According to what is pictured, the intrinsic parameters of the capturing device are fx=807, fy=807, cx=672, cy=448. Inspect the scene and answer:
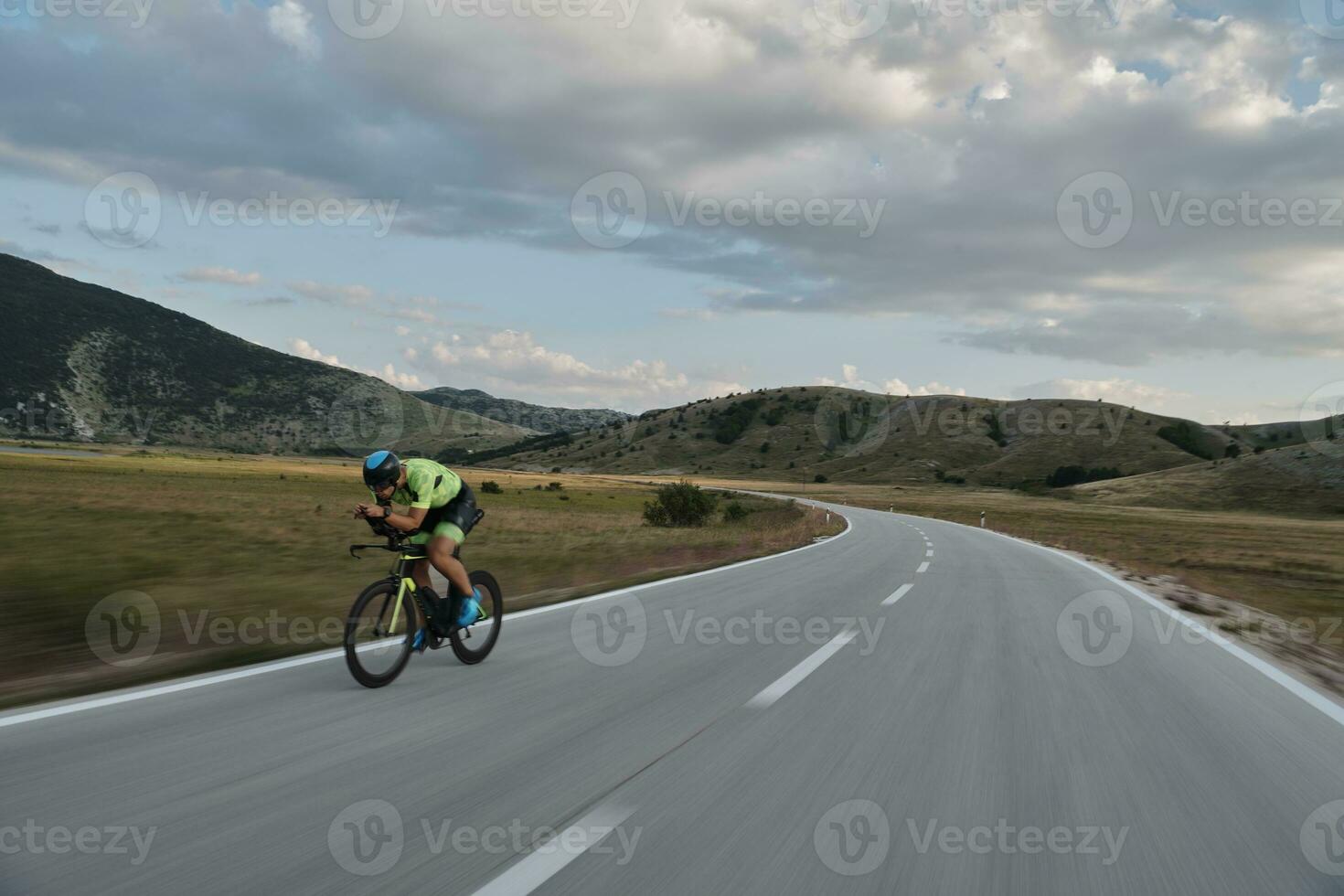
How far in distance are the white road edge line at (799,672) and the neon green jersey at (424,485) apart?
2.78m

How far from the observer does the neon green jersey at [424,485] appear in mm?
6027

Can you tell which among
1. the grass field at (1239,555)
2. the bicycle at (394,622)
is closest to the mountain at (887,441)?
the grass field at (1239,555)

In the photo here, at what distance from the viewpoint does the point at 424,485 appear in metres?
6.07

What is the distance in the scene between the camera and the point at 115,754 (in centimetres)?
421

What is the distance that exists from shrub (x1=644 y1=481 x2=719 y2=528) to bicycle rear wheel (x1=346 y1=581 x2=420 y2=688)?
2925 centimetres

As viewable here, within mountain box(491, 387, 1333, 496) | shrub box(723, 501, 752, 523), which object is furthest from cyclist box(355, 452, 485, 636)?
mountain box(491, 387, 1333, 496)

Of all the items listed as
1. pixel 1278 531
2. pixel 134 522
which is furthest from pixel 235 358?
pixel 1278 531

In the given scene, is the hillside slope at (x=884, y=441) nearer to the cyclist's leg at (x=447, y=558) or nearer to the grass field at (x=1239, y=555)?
the grass field at (x=1239, y=555)

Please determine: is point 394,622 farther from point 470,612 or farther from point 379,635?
point 470,612

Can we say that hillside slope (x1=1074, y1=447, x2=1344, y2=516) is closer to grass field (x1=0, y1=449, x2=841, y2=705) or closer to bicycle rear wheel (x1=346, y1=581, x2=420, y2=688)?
grass field (x1=0, y1=449, x2=841, y2=705)

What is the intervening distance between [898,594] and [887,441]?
155 meters

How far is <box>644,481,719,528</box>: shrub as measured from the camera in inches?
1422

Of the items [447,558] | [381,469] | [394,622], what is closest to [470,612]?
[447,558]

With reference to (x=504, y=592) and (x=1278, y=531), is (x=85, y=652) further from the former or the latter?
(x=1278, y=531)
